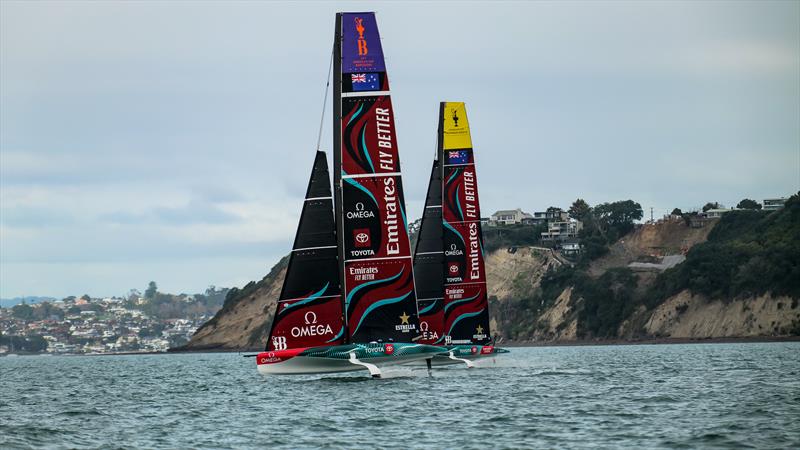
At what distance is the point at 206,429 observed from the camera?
107 ft

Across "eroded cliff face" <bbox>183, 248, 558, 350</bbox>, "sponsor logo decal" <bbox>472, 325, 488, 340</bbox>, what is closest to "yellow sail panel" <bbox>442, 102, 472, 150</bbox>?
"sponsor logo decal" <bbox>472, 325, 488, 340</bbox>

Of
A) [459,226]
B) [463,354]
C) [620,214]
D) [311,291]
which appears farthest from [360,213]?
[620,214]

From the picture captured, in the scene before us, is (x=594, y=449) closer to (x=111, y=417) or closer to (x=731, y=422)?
(x=731, y=422)

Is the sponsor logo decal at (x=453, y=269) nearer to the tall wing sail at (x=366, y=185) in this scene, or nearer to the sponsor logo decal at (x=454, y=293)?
the sponsor logo decal at (x=454, y=293)

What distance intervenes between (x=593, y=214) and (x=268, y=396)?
148613 millimetres

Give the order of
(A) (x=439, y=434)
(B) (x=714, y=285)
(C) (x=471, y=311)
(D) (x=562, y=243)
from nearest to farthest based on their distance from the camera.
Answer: (A) (x=439, y=434)
(C) (x=471, y=311)
(B) (x=714, y=285)
(D) (x=562, y=243)

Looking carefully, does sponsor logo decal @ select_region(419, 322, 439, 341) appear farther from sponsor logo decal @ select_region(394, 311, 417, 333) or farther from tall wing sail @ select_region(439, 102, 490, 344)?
sponsor logo decal @ select_region(394, 311, 417, 333)

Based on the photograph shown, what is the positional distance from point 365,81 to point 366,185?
150 inches

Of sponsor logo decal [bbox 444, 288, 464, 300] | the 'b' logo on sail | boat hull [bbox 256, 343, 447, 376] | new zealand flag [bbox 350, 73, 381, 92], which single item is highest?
→ the 'b' logo on sail

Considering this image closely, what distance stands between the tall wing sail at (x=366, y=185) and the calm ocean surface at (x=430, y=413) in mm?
3030

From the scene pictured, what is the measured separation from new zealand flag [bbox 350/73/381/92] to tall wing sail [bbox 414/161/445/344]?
12994mm

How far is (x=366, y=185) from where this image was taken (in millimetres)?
44594

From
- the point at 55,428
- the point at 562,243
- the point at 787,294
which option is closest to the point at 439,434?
the point at 55,428

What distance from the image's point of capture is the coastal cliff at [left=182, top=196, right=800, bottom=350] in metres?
130
